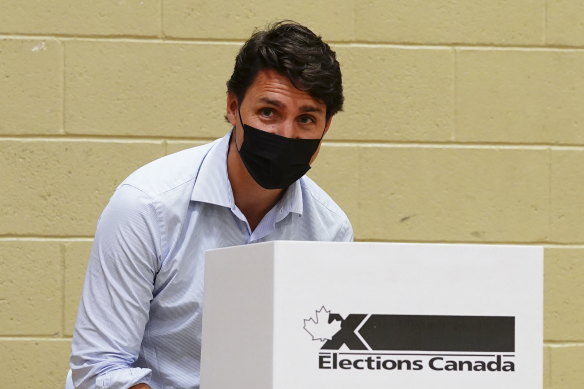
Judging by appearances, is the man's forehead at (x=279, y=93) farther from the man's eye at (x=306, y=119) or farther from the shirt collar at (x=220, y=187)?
the shirt collar at (x=220, y=187)

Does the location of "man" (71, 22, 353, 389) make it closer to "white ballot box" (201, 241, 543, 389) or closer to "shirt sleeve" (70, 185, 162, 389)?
"shirt sleeve" (70, 185, 162, 389)

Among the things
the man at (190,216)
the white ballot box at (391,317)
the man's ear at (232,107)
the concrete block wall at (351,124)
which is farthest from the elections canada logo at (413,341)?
the concrete block wall at (351,124)

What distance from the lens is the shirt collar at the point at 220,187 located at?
6.44ft

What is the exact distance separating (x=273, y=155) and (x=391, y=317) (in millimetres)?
549

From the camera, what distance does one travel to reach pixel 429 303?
1.48 m

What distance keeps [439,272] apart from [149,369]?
2.03 ft

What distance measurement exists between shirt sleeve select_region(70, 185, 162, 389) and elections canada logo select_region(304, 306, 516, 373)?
1.65 ft

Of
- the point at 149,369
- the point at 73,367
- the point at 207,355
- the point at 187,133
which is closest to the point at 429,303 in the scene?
the point at 207,355

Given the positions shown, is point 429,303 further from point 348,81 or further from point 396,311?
point 348,81

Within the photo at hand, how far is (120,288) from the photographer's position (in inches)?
73.7

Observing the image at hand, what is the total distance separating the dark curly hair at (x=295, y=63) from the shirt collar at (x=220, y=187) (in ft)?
0.39

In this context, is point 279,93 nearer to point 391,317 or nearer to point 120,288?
point 120,288

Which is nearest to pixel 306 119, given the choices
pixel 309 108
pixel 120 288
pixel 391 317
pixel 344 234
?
pixel 309 108

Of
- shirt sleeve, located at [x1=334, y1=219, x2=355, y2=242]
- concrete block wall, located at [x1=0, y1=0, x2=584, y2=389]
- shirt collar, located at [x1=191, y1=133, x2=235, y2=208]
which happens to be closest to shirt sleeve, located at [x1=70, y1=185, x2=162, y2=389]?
shirt collar, located at [x1=191, y1=133, x2=235, y2=208]
